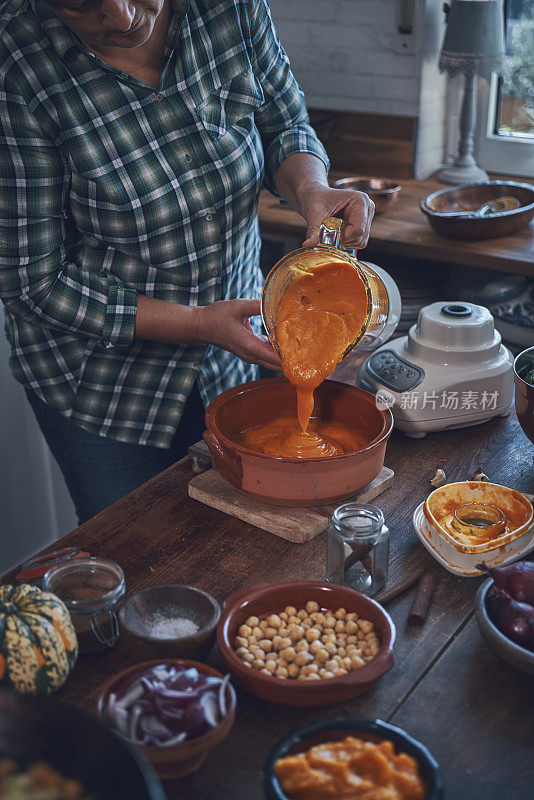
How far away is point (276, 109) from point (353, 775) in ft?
5.06

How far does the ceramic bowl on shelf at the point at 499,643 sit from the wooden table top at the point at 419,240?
1.47m

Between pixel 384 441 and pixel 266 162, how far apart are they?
89 cm

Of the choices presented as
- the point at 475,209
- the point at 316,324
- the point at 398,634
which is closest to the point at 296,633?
the point at 398,634

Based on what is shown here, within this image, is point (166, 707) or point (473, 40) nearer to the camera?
point (166, 707)

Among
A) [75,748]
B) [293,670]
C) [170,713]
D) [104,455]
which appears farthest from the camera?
[104,455]

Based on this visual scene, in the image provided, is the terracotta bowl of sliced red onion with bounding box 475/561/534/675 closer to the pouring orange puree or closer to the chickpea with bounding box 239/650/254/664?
the chickpea with bounding box 239/650/254/664

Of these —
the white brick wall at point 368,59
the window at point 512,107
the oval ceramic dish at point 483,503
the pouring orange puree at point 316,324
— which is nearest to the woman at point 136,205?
the pouring orange puree at point 316,324

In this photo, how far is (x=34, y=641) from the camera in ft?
3.50

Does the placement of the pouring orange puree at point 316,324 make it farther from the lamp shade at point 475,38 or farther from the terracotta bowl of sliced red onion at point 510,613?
the lamp shade at point 475,38

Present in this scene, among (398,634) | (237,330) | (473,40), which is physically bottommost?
(398,634)

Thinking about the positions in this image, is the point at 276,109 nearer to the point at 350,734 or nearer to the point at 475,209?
the point at 475,209

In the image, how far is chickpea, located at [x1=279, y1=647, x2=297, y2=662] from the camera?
3.75 feet

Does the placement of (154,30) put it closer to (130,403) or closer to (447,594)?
(130,403)

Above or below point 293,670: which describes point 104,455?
below
